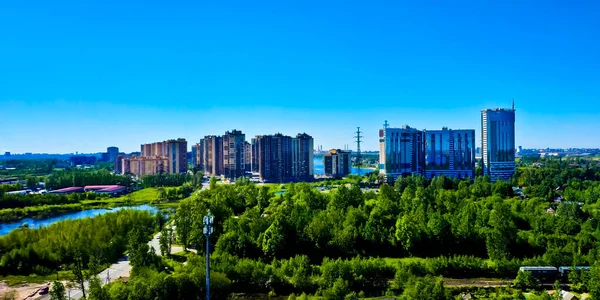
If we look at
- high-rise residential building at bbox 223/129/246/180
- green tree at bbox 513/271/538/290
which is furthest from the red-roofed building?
green tree at bbox 513/271/538/290

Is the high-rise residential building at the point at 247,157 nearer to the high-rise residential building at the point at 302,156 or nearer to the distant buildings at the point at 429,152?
the high-rise residential building at the point at 302,156

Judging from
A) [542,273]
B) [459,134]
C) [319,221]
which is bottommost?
[542,273]

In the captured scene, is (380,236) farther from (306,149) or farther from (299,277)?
(306,149)

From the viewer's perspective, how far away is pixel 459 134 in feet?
123

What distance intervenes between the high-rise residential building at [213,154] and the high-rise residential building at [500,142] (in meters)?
27.0

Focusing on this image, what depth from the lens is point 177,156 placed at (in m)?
51.2

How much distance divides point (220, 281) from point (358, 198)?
11.8 metres

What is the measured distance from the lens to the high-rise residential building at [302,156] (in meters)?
44.6

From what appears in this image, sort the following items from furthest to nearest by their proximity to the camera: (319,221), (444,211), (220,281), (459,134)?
1. (459,134)
2. (444,211)
3. (319,221)
4. (220,281)

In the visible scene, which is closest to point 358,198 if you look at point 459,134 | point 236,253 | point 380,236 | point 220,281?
point 380,236

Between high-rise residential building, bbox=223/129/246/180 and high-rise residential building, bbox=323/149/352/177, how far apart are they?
1066 centimetres

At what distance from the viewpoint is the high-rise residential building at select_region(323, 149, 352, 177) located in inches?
1967

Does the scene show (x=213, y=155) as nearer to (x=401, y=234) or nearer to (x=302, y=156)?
(x=302, y=156)

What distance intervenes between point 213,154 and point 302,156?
1069 cm
